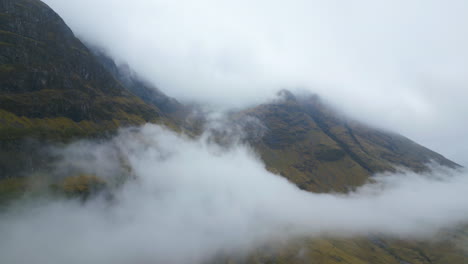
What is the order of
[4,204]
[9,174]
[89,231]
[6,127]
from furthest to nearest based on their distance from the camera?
1. [89,231]
2. [6,127]
3. [9,174]
4. [4,204]

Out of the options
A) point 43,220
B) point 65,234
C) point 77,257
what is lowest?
point 77,257

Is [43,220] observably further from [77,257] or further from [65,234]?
[77,257]

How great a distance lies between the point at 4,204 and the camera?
140000 mm

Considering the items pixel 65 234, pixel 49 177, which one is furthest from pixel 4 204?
pixel 65 234

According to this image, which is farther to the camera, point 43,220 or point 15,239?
point 43,220

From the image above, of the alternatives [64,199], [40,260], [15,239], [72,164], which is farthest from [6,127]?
[40,260]

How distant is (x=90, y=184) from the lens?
19325 cm

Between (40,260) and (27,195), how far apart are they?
40.5 meters

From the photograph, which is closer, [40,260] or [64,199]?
[40,260]

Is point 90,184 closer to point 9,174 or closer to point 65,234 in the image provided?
point 65,234

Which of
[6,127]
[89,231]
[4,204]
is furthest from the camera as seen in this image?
[89,231]

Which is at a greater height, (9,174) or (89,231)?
(9,174)

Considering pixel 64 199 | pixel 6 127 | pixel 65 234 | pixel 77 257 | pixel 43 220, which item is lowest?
pixel 77 257

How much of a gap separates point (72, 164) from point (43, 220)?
160 ft
